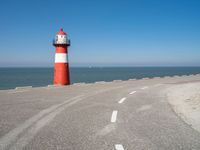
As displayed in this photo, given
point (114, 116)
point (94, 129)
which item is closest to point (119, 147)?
point (94, 129)

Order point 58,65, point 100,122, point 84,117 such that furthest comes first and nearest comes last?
point 58,65
point 84,117
point 100,122

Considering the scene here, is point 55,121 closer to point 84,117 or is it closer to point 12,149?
point 84,117

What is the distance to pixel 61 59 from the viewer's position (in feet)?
73.3

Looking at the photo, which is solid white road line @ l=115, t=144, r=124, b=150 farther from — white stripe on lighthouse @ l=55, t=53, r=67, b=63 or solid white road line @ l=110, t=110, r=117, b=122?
white stripe on lighthouse @ l=55, t=53, r=67, b=63

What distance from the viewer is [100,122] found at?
277 inches

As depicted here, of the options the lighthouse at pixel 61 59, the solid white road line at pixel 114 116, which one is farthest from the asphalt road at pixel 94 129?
the lighthouse at pixel 61 59

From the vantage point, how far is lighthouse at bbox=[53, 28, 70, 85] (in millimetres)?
22344

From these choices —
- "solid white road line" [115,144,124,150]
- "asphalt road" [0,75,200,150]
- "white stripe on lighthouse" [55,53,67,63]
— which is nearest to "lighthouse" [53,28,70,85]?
"white stripe on lighthouse" [55,53,67,63]

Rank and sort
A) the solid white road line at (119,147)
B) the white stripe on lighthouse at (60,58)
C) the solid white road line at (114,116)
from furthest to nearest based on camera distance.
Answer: the white stripe on lighthouse at (60,58), the solid white road line at (114,116), the solid white road line at (119,147)

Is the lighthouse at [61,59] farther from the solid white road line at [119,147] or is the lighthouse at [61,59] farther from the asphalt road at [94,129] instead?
the solid white road line at [119,147]

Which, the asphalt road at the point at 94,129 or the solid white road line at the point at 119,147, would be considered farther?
the asphalt road at the point at 94,129

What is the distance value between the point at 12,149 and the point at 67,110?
163 inches

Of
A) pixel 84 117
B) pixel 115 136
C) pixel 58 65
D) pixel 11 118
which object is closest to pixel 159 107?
pixel 84 117

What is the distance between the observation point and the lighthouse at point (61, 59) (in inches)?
880
